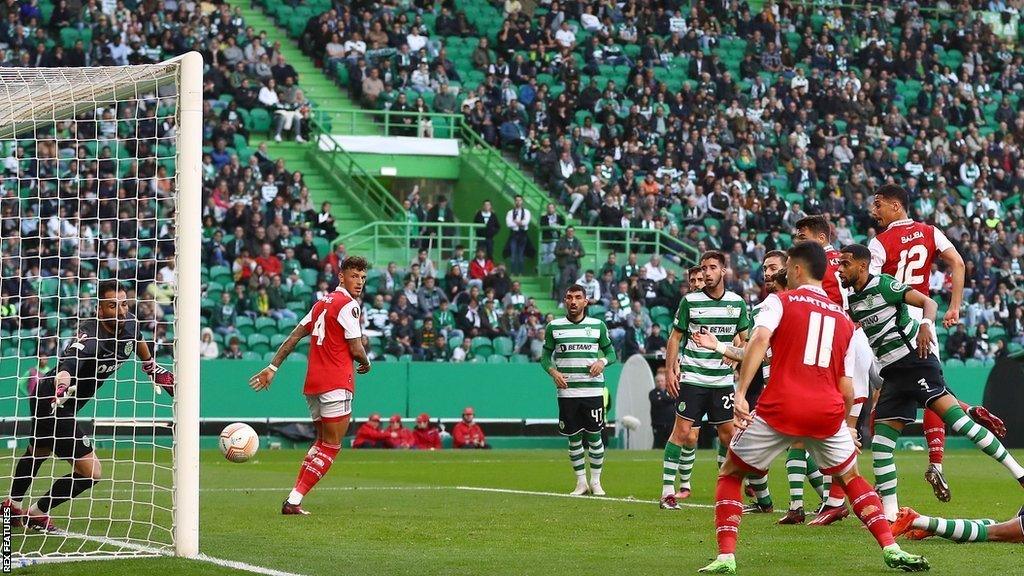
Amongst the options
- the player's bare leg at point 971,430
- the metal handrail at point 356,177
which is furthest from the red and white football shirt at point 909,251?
the metal handrail at point 356,177

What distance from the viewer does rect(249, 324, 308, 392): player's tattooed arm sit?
11750 mm

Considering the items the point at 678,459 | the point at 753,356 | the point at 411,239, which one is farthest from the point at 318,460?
the point at 411,239

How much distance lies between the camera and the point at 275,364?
40.0 feet

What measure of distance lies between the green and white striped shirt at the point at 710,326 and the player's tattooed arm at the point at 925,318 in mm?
2499

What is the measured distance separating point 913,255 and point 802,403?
3994 millimetres

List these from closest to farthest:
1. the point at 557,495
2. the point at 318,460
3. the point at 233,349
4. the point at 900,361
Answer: the point at 900,361
the point at 318,460
the point at 557,495
the point at 233,349

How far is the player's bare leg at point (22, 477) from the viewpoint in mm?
10461

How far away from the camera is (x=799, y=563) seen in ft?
28.2

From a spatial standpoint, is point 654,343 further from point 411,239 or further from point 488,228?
point 411,239

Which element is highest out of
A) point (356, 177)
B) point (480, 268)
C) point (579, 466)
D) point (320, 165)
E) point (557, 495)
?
point (320, 165)

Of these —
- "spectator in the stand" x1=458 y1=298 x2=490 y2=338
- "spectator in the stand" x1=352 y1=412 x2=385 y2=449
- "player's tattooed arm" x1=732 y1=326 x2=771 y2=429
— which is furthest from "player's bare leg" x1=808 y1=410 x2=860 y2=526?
"spectator in the stand" x1=458 y1=298 x2=490 y2=338

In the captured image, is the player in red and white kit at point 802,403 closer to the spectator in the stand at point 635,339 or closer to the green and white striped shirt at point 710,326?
the green and white striped shirt at point 710,326

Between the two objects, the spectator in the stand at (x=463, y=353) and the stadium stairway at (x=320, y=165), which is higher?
the stadium stairway at (x=320, y=165)

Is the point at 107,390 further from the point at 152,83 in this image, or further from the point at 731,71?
the point at 731,71
